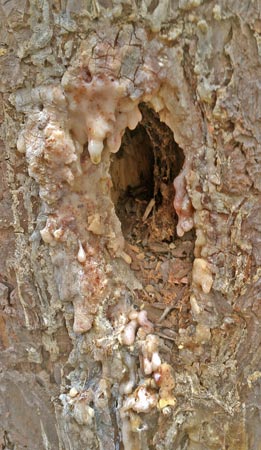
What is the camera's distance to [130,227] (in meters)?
1.09

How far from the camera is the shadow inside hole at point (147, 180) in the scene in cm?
104

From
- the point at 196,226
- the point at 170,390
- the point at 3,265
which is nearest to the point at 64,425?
the point at 170,390

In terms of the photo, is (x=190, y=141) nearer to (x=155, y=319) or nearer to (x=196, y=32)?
(x=196, y=32)

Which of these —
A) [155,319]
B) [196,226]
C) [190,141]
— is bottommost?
[155,319]

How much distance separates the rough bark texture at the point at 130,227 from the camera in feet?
2.70

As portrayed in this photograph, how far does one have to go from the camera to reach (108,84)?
32.5 inches

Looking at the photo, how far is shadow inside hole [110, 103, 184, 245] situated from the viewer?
1036mm

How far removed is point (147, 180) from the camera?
3.90 feet

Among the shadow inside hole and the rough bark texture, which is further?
the shadow inside hole

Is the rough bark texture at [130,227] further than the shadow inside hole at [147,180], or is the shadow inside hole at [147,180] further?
the shadow inside hole at [147,180]

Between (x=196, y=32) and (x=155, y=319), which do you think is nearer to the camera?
(x=196, y=32)

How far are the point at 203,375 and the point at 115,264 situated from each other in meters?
0.29

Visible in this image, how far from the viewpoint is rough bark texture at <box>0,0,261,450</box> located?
0.82 metres

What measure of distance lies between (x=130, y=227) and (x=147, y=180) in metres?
0.16
